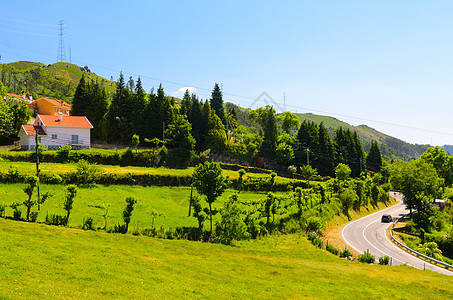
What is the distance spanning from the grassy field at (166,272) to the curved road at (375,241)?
246 inches

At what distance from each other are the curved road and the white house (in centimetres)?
5953

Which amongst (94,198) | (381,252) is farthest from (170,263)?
(381,252)

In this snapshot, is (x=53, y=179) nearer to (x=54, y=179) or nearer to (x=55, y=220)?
(x=54, y=179)

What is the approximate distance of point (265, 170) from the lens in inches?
2982

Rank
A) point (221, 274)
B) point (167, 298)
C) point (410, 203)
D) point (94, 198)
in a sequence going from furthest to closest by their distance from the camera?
1. point (410, 203)
2. point (94, 198)
3. point (221, 274)
4. point (167, 298)

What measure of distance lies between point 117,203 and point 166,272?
941 inches

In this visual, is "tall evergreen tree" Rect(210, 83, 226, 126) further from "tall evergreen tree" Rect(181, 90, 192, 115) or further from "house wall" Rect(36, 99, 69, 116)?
"house wall" Rect(36, 99, 69, 116)

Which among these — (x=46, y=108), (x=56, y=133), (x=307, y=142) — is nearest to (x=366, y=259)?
(x=307, y=142)

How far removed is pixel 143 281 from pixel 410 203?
6197 cm

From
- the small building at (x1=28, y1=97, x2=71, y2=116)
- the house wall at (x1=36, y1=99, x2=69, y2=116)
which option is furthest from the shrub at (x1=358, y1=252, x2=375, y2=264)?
the house wall at (x1=36, y1=99, x2=69, y2=116)

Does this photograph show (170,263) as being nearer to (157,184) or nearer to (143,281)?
(143,281)

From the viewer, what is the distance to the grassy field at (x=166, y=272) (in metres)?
14.6

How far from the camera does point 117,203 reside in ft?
131

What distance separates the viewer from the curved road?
117 ft
